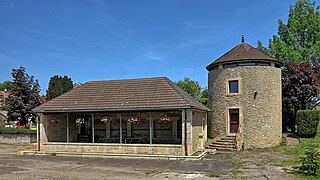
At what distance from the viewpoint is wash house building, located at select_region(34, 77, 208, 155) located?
15.8m

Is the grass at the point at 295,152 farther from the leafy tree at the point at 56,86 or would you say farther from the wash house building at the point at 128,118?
the leafy tree at the point at 56,86

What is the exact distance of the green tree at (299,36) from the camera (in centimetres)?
2966

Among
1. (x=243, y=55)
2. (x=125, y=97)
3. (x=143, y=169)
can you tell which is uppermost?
(x=243, y=55)

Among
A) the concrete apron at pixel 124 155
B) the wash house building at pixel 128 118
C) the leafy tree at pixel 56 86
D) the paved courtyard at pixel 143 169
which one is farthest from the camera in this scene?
the leafy tree at pixel 56 86

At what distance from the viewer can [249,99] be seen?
19016mm

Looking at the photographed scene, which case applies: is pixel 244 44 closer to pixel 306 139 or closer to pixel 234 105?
pixel 234 105

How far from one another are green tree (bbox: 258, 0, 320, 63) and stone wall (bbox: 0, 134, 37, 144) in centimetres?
2539

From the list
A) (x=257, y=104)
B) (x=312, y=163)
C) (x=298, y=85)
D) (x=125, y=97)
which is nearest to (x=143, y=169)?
(x=312, y=163)

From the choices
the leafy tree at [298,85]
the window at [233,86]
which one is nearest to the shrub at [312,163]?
the window at [233,86]

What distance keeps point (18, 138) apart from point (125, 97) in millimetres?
12382

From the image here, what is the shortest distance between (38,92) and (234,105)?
18.6 m

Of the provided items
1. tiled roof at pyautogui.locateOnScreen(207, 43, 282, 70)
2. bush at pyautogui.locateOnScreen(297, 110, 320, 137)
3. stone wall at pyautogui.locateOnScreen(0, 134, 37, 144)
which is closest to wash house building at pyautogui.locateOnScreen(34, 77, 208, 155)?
tiled roof at pyautogui.locateOnScreen(207, 43, 282, 70)

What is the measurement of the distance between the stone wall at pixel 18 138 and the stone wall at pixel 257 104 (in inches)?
623

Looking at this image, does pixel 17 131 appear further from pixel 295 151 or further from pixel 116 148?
pixel 295 151
